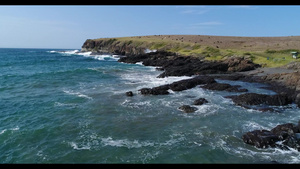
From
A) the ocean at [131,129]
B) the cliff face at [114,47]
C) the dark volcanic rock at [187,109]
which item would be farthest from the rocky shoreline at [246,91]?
the cliff face at [114,47]

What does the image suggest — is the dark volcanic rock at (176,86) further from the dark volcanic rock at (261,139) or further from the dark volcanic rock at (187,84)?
the dark volcanic rock at (261,139)

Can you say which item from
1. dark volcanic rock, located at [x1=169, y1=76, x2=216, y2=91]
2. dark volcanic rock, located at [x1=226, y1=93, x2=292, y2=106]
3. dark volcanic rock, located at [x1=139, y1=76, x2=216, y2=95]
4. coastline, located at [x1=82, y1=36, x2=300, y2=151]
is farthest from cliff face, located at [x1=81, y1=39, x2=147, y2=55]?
dark volcanic rock, located at [x1=226, y1=93, x2=292, y2=106]

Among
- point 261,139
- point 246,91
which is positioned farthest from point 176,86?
point 261,139

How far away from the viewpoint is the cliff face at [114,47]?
3376 inches

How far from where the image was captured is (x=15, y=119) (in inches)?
745

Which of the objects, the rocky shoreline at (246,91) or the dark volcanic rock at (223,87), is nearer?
the rocky shoreline at (246,91)

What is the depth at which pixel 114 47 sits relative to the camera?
4023 inches

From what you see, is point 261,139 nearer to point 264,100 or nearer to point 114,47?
point 264,100

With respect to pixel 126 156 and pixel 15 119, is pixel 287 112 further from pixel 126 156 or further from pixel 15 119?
pixel 15 119

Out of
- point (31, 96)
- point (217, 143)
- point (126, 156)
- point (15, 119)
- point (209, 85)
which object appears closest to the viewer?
point (126, 156)

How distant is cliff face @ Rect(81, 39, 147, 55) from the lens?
3376 inches

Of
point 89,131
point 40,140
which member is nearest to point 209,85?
point 89,131

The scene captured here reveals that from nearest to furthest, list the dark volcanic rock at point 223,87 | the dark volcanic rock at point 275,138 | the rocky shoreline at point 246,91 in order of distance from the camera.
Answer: the dark volcanic rock at point 275,138 → the rocky shoreline at point 246,91 → the dark volcanic rock at point 223,87
